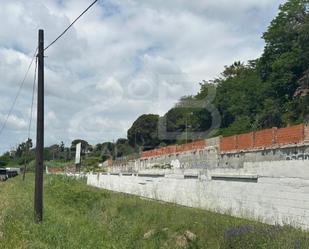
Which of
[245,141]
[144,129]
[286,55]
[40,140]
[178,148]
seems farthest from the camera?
[144,129]

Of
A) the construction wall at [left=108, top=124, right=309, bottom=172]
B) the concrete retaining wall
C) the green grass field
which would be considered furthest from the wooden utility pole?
the construction wall at [left=108, top=124, right=309, bottom=172]

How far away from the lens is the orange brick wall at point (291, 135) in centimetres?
1639

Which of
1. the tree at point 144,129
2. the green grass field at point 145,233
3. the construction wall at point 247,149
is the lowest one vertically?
the green grass field at point 145,233

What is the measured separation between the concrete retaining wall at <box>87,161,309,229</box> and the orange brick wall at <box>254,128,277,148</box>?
1.18m

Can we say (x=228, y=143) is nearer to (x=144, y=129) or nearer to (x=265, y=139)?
(x=265, y=139)

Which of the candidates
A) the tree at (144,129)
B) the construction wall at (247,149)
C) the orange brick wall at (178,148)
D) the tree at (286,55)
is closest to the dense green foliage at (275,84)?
the tree at (286,55)

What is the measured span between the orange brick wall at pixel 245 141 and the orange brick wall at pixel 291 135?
7.96ft

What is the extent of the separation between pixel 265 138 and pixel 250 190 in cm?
290

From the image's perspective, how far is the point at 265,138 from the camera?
19.1 metres

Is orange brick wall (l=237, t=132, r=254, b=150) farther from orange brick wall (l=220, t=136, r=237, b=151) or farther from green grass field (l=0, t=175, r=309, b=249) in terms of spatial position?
Result: green grass field (l=0, t=175, r=309, b=249)

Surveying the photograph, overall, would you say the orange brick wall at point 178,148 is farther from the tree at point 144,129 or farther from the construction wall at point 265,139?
the tree at point 144,129

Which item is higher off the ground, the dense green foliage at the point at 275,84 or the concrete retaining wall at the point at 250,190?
the dense green foliage at the point at 275,84

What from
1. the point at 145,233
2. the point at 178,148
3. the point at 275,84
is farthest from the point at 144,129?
the point at 145,233

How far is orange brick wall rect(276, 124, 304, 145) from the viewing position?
1639 centimetres
